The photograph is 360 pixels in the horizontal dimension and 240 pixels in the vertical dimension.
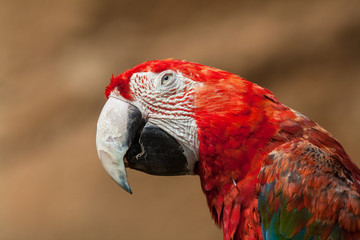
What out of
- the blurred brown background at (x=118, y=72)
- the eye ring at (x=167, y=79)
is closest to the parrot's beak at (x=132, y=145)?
the eye ring at (x=167, y=79)

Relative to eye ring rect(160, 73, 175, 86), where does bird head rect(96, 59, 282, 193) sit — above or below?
below

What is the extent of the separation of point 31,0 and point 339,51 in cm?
258

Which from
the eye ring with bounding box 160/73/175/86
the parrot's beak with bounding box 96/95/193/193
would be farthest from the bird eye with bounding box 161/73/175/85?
the parrot's beak with bounding box 96/95/193/193

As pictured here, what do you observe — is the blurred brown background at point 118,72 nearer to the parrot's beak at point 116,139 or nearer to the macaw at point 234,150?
the macaw at point 234,150

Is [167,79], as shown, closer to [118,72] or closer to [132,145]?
[132,145]

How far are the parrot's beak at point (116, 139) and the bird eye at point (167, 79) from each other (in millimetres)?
193

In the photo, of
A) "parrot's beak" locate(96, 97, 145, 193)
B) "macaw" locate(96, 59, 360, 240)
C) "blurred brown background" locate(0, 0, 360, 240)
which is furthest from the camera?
"blurred brown background" locate(0, 0, 360, 240)

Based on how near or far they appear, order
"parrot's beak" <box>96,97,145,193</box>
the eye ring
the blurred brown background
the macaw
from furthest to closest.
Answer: the blurred brown background
the eye ring
"parrot's beak" <box>96,97,145,193</box>
the macaw

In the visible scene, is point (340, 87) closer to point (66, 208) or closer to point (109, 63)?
point (109, 63)

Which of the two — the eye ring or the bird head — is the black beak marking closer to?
the bird head

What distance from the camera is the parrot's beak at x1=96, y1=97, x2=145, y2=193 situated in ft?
5.66

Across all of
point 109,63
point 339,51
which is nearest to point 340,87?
point 339,51

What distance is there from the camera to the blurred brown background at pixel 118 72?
3.55 meters

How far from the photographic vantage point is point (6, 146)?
3.92 meters
